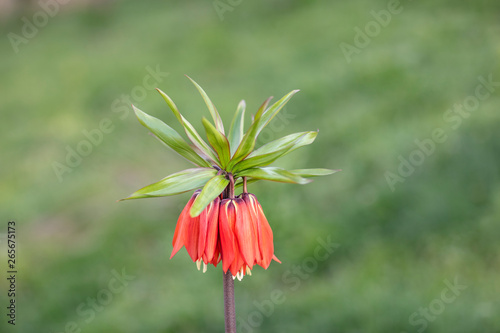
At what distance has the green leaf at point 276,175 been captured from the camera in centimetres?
121

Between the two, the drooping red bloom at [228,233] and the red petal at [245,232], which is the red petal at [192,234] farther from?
the red petal at [245,232]

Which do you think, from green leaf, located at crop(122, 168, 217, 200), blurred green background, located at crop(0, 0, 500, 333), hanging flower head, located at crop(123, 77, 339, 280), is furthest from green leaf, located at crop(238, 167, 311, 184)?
blurred green background, located at crop(0, 0, 500, 333)

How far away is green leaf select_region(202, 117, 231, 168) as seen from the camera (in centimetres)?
129

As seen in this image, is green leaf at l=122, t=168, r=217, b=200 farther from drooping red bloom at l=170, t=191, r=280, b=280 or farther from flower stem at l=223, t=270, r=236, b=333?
flower stem at l=223, t=270, r=236, b=333

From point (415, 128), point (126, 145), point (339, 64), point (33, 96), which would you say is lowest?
point (415, 128)

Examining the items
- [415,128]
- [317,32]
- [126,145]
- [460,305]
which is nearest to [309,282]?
[460,305]

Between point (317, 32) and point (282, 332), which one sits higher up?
point (317, 32)

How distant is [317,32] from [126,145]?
353cm

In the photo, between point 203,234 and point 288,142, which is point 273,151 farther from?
point 203,234

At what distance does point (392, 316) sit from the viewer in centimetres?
310

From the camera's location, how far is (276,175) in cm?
124

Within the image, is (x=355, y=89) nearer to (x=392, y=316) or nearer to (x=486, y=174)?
(x=486, y=174)

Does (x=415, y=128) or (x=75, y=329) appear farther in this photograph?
(x=415, y=128)

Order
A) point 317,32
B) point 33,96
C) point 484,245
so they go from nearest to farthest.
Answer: point 484,245 → point 317,32 → point 33,96
